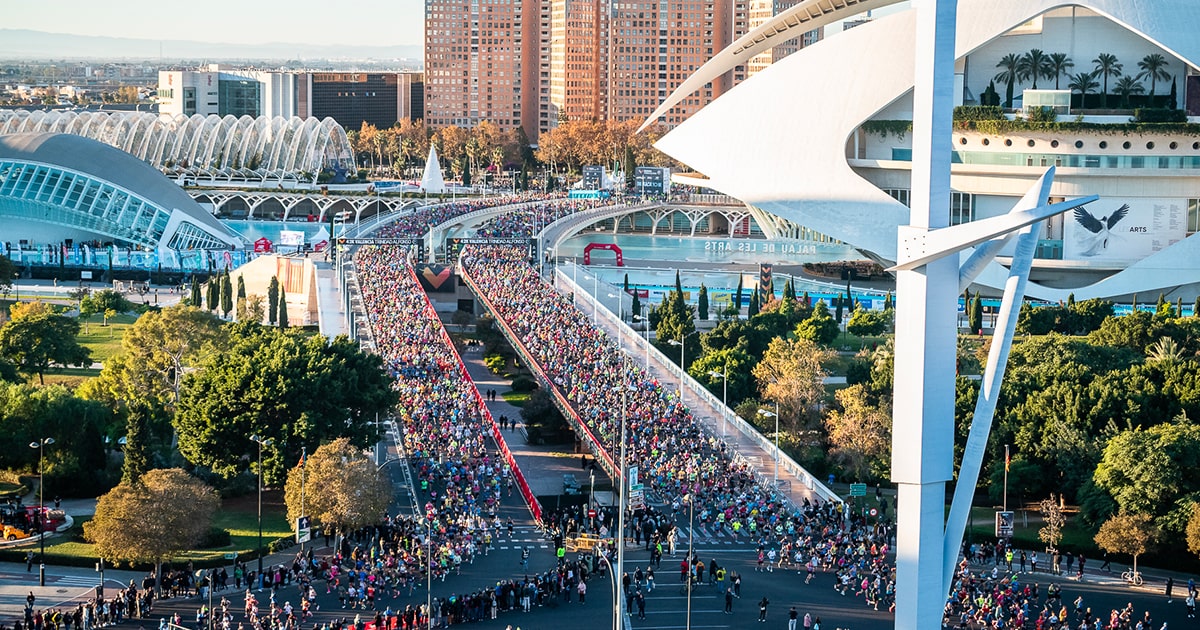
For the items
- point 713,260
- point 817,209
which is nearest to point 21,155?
point 713,260

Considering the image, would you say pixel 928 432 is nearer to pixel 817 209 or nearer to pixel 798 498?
pixel 798 498

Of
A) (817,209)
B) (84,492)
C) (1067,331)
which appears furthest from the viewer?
(817,209)

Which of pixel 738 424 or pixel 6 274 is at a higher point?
pixel 6 274

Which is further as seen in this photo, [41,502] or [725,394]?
[725,394]

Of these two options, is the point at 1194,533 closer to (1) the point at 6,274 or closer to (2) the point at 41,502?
(2) the point at 41,502

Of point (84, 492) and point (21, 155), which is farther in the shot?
point (21, 155)

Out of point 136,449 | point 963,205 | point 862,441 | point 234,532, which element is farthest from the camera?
point 963,205

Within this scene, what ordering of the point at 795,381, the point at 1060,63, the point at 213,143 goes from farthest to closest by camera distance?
1. the point at 213,143
2. the point at 1060,63
3. the point at 795,381

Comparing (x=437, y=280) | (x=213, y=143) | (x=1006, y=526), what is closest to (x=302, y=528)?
(x=1006, y=526)
